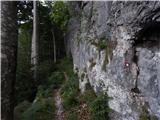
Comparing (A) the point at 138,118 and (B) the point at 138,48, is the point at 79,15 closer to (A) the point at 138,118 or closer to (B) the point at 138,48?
(B) the point at 138,48

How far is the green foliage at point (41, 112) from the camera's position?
401 inches

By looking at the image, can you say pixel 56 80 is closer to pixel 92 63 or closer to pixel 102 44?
pixel 92 63

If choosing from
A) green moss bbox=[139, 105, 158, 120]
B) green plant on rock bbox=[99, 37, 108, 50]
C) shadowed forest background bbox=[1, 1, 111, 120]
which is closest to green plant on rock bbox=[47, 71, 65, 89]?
shadowed forest background bbox=[1, 1, 111, 120]

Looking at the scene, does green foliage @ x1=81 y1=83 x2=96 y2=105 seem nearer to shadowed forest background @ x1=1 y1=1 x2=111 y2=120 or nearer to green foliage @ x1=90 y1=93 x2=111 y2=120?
shadowed forest background @ x1=1 y1=1 x2=111 y2=120

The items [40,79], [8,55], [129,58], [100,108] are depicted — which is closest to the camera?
[8,55]

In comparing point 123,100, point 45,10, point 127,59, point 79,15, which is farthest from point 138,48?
point 45,10

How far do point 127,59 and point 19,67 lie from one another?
929 cm

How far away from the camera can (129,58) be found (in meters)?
7.67

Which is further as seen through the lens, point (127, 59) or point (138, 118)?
point (127, 59)

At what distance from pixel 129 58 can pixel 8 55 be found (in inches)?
199

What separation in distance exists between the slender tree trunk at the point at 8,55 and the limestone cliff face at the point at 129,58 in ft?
13.5

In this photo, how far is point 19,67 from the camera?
15586 mm

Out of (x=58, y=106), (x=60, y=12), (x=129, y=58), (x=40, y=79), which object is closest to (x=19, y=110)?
(x=58, y=106)

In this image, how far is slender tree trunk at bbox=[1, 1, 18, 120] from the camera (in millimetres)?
3069
